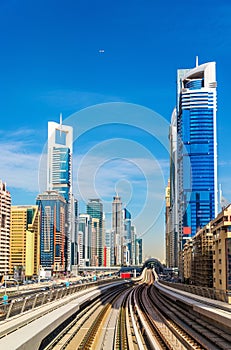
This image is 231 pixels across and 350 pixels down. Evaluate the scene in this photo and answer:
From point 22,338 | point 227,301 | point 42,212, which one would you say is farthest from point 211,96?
point 22,338

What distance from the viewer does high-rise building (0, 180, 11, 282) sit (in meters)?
123

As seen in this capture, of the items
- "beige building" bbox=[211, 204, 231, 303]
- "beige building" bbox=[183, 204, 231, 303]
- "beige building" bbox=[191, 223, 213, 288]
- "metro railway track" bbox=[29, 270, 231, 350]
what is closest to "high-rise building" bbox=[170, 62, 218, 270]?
"beige building" bbox=[191, 223, 213, 288]

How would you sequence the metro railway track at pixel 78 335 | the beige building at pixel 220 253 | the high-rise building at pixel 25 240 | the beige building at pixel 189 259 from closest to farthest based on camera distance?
the metro railway track at pixel 78 335 → the beige building at pixel 220 253 → the beige building at pixel 189 259 → the high-rise building at pixel 25 240

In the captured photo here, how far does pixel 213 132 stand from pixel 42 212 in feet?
206

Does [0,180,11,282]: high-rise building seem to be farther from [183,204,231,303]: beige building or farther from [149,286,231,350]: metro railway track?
[149,286,231,350]: metro railway track

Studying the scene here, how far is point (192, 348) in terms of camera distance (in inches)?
653

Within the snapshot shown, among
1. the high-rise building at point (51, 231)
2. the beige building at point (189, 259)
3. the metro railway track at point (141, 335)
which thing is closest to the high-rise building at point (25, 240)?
the high-rise building at point (51, 231)

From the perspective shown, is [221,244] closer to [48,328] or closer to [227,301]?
[227,301]

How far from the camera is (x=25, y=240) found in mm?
147500

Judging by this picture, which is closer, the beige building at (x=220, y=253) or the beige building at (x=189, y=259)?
the beige building at (x=220, y=253)

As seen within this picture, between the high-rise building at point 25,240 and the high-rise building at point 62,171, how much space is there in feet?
40.0

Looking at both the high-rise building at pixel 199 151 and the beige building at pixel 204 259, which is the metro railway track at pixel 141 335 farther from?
the high-rise building at pixel 199 151

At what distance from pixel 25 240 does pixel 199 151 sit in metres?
56.4

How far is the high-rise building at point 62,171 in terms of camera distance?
330 ft
